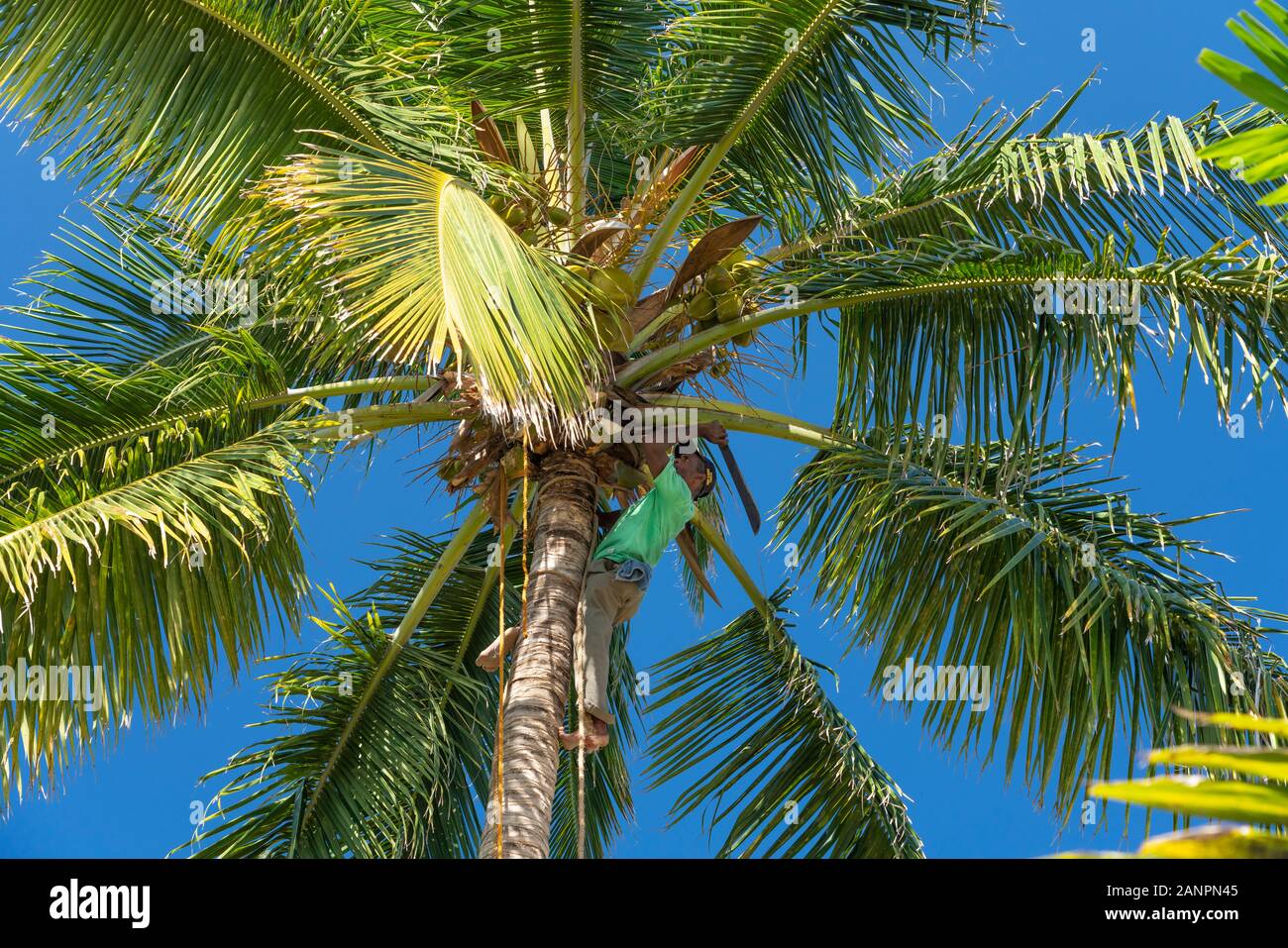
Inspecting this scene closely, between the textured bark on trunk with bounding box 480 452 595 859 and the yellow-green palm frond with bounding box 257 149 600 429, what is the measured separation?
820 mm

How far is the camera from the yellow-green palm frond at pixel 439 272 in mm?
4336

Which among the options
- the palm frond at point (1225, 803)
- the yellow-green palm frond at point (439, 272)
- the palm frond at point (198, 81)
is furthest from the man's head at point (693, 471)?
the palm frond at point (1225, 803)

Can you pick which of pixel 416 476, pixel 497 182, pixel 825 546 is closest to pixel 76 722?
pixel 416 476

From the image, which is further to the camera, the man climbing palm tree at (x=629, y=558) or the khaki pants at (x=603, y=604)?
the man climbing palm tree at (x=629, y=558)

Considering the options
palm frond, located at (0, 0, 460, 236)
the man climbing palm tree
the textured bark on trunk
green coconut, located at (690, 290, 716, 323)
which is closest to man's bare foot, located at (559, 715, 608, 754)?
the textured bark on trunk

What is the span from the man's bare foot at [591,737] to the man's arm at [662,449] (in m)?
1.31

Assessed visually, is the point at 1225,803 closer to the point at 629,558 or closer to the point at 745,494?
the point at 629,558

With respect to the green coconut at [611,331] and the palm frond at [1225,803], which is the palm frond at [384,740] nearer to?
the green coconut at [611,331]

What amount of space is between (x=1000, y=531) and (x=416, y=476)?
9.20 ft

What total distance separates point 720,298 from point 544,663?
6.58ft

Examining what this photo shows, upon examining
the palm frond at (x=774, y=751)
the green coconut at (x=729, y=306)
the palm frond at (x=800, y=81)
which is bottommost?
the palm frond at (x=774, y=751)

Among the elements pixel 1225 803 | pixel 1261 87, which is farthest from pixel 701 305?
pixel 1225 803
